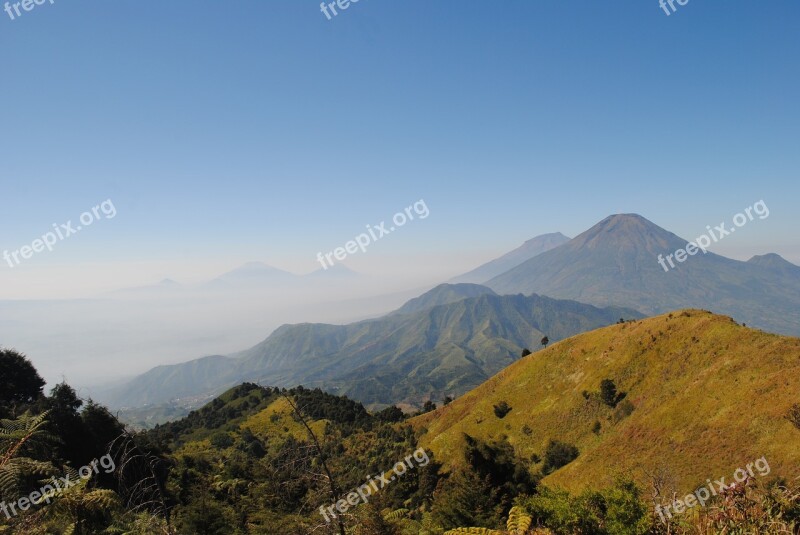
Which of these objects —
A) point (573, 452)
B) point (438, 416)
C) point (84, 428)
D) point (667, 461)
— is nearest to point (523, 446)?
point (573, 452)

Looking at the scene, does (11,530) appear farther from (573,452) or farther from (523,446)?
(523,446)

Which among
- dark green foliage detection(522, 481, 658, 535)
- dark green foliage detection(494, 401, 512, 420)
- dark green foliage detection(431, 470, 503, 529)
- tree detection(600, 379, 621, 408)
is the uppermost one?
dark green foliage detection(522, 481, 658, 535)

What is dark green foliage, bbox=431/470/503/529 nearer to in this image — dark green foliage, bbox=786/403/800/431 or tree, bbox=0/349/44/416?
dark green foliage, bbox=786/403/800/431

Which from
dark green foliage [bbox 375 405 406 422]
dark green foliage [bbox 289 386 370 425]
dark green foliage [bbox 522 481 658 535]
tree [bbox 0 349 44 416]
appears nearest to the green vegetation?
dark green foliage [bbox 522 481 658 535]

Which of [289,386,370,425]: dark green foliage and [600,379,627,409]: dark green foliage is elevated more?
[289,386,370,425]: dark green foliage

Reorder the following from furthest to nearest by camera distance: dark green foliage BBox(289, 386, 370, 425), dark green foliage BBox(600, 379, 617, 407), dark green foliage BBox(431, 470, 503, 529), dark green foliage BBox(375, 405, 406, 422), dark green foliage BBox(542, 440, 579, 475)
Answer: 1. dark green foliage BBox(375, 405, 406, 422)
2. dark green foliage BBox(289, 386, 370, 425)
3. dark green foliage BBox(600, 379, 617, 407)
4. dark green foliage BBox(542, 440, 579, 475)
5. dark green foliage BBox(431, 470, 503, 529)
